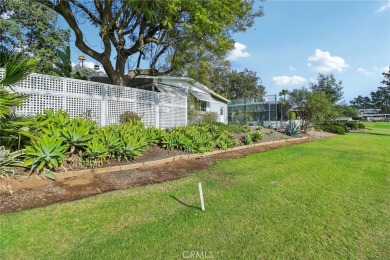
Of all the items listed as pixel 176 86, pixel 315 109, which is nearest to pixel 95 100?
pixel 176 86

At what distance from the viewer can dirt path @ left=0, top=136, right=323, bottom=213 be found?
13.8ft

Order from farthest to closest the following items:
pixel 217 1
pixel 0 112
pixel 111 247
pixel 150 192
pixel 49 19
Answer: pixel 49 19
pixel 217 1
pixel 150 192
pixel 0 112
pixel 111 247

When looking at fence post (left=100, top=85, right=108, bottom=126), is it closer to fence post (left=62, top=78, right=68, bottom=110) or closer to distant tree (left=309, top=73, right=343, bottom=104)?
fence post (left=62, top=78, right=68, bottom=110)

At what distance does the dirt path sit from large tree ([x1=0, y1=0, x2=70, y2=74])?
17035 millimetres

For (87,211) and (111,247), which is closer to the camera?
(111,247)

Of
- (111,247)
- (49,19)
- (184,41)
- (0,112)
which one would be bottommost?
(111,247)

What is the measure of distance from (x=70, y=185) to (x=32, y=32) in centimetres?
2210

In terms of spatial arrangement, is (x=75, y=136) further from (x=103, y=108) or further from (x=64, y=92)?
(x=103, y=108)

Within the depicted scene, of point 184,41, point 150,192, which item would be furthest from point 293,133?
point 150,192

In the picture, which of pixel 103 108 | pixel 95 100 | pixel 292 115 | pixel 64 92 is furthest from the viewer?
pixel 292 115

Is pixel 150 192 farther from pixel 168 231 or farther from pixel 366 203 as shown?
pixel 366 203

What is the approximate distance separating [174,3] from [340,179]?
776cm

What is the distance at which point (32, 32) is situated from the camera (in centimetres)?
2095

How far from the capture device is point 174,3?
28.0ft
